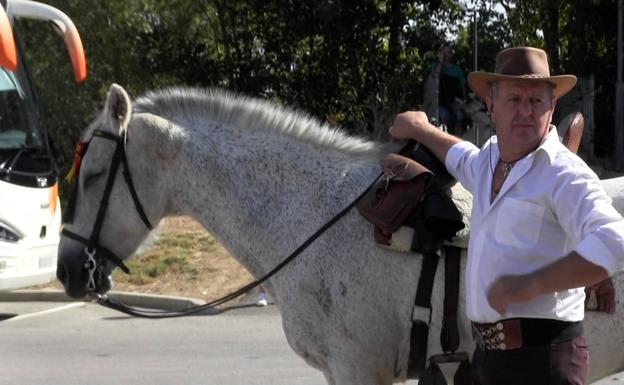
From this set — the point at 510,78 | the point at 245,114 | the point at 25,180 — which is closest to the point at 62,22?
the point at 25,180

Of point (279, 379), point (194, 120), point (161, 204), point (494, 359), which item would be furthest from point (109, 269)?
point (279, 379)

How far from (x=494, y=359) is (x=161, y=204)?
2.09m

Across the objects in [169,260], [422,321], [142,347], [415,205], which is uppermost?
[415,205]

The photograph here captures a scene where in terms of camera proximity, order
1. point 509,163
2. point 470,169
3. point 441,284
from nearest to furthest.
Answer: point 509,163, point 470,169, point 441,284

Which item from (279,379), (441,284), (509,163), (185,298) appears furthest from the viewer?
(185,298)

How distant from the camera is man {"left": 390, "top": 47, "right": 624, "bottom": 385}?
3.35 metres

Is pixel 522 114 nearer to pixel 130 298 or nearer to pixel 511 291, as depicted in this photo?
pixel 511 291

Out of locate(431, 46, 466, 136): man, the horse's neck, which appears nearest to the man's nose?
the horse's neck

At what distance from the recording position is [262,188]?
16.5 ft

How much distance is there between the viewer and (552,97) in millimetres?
3598

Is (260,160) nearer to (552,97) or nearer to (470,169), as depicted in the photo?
(470,169)

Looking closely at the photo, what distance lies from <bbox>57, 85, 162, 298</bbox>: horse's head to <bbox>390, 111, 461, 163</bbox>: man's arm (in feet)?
3.74

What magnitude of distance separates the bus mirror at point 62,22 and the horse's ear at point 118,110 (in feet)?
13.3

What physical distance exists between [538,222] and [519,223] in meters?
0.06
